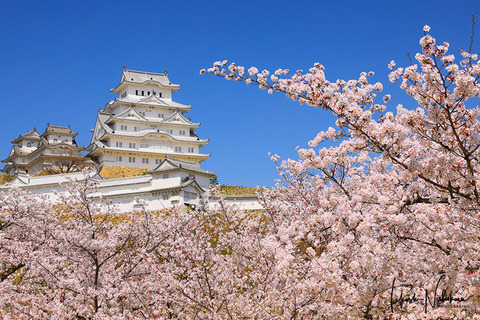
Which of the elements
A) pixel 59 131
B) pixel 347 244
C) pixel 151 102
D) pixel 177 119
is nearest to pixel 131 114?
pixel 151 102

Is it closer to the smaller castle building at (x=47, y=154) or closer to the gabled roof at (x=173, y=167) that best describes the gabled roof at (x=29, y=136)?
the smaller castle building at (x=47, y=154)

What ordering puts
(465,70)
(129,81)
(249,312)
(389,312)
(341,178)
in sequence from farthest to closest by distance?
(129,81), (341,178), (249,312), (389,312), (465,70)

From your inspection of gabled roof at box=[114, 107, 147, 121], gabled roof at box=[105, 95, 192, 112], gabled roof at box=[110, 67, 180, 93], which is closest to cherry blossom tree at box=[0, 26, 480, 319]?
gabled roof at box=[114, 107, 147, 121]

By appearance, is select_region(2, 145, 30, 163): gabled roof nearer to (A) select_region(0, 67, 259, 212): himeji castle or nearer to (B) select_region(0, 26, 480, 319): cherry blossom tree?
Answer: (A) select_region(0, 67, 259, 212): himeji castle

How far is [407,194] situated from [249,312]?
14.6ft

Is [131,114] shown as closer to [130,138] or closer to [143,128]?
[143,128]

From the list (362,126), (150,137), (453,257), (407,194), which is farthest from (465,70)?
A: (150,137)

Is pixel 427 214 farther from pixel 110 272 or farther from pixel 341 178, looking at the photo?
pixel 110 272

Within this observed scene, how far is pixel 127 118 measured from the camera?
158 ft

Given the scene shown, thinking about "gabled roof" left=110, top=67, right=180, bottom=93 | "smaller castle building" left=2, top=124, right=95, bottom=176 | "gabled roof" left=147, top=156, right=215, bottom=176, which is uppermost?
"gabled roof" left=110, top=67, right=180, bottom=93

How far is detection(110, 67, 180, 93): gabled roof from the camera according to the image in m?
52.6

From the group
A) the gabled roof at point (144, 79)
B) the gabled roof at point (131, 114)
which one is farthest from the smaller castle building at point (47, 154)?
the gabled roof at point (144, 79)

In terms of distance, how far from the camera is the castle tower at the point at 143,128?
46594 mm

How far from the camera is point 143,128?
49188mm
